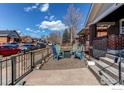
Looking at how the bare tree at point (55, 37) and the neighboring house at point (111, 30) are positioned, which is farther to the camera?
the bare tree at point (55, 37)

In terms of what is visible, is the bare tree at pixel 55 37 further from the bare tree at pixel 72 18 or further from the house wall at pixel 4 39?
the bare tree at pixel 72 18

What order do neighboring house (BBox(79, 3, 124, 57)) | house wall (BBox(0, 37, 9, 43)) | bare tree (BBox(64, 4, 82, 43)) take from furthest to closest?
house wall (BBox(0, 37, 9, 43)) → bare tree (BBox(64, 4, 82, 43)) → neighboring house (BBox(79, 3, 124, 57))

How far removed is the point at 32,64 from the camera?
11766 mm

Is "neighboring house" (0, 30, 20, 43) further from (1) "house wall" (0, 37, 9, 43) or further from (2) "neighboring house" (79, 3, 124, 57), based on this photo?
(2) "neighboring house" (79, 3, 124, 57)

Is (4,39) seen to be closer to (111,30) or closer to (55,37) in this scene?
(55,37)

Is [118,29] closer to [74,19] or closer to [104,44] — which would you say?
[104,44]

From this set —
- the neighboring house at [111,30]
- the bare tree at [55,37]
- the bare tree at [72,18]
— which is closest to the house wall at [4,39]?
the bare tree at [72,18]

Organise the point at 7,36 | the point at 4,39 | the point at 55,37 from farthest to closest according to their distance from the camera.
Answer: the point at 55,37, the point at 7,36, the point at 4,39

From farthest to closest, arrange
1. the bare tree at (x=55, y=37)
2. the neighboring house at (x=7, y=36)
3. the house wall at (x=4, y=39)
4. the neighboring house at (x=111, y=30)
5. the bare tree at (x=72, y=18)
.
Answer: the bare tree at (x=55, y=37) → the neighboring house at (x=7, y=36) → the house wall at (x=4, y=39) → the bare tree at (x=72, y=18) → the neighboring house at (x=111, y=30)

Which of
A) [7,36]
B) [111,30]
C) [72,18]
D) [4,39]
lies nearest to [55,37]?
[7,36]

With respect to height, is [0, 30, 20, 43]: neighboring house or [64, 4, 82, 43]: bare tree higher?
[64, 4, 82, 43]: bare tree

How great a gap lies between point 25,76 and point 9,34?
3877 centimetres

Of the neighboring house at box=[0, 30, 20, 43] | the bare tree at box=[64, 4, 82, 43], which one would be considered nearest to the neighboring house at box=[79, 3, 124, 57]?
the bare tree at box=[64, 4, 82, 43]

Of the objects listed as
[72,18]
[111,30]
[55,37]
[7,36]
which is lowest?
[111,30]
